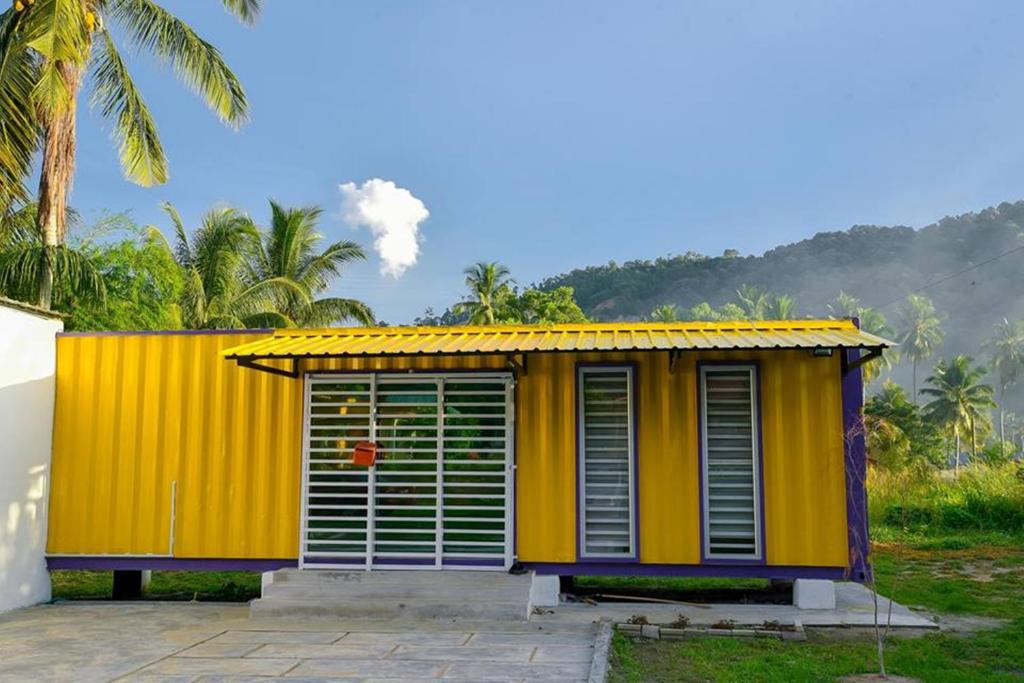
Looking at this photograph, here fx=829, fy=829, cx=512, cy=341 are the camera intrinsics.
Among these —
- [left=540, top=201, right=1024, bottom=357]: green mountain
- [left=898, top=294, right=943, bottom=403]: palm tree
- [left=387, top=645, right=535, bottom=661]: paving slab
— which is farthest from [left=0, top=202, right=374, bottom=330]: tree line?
[left=898, top=294, right=943, bottom=403]: palm tree

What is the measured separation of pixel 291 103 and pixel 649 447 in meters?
17.6

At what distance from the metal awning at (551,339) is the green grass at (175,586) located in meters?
2.99

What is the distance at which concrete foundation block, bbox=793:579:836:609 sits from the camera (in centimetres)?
811

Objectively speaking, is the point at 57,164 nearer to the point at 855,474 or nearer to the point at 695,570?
the point at 695,570

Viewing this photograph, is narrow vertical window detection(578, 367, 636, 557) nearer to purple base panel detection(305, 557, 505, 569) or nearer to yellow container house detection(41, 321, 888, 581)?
yellow container house detection(41, 321, 888, 581)

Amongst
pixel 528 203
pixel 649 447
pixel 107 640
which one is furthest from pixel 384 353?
pixel 528 203

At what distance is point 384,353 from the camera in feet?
25.5

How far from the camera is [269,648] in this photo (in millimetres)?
6781

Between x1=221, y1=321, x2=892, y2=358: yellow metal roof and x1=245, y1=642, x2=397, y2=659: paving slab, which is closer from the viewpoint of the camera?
x1=245, y1=642, x2=397, y2=659: paving slab

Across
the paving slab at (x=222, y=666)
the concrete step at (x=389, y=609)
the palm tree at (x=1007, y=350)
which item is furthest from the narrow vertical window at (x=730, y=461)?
the palm tree at (x=1007, y=350)

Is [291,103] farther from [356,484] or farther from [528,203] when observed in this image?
[528,203]

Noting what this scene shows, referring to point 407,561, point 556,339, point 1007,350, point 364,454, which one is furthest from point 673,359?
point 1007,350

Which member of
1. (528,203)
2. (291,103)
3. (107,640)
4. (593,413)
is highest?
(528,203)

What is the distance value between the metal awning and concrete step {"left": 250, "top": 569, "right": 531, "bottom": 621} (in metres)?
2.24
